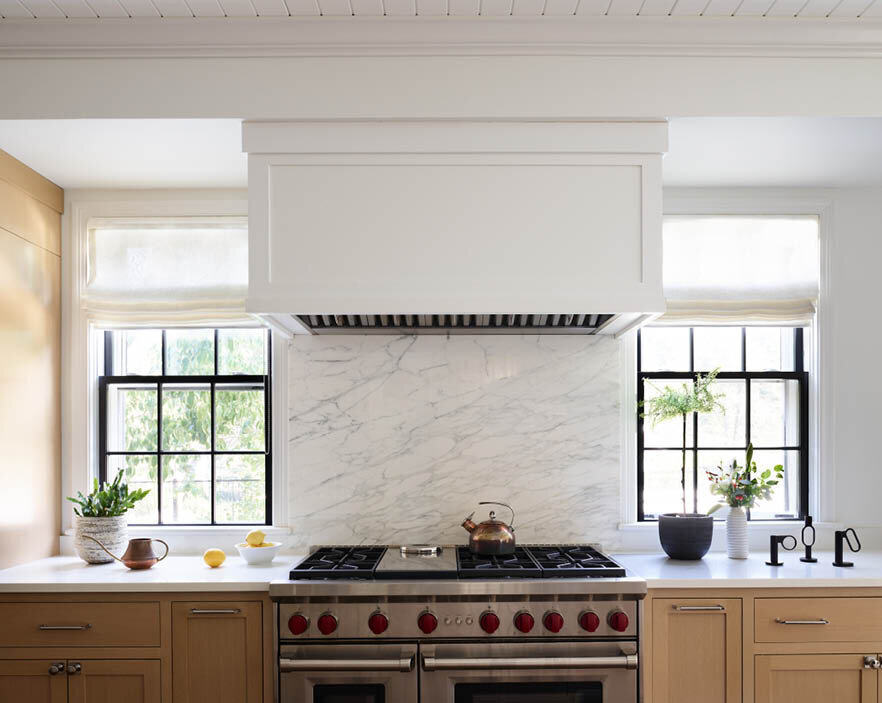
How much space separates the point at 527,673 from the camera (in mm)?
2629

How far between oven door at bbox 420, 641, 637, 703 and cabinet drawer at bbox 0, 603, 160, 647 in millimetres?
950

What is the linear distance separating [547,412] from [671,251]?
868mm

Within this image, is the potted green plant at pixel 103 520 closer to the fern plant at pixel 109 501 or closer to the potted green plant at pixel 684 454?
the fern plant at pixel 109 501

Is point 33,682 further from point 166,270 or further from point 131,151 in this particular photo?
point 131,151

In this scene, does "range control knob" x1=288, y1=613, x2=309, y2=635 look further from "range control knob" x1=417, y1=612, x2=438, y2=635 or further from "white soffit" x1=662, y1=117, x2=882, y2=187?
"white soffit" x1=662, y1=117, x2=882, y2=187

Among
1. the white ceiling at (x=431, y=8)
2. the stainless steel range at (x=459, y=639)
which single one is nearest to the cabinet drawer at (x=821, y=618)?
the stainless steel range at (x=459, y=639)

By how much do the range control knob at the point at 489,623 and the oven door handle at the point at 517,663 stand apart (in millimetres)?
93

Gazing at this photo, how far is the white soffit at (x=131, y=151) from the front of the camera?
2725mm

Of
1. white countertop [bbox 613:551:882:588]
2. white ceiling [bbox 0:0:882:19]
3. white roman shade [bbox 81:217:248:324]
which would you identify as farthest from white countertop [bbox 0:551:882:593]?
white ceiling [bbox 0:0:882:19]

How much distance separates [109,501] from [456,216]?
1.75m

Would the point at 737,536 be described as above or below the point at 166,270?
below

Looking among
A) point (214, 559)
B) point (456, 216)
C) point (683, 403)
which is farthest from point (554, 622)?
point (456, 216)

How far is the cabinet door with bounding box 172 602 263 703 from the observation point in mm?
2734

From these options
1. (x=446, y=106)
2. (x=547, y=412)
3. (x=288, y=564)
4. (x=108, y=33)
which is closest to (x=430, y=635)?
(x=288, y=564)
